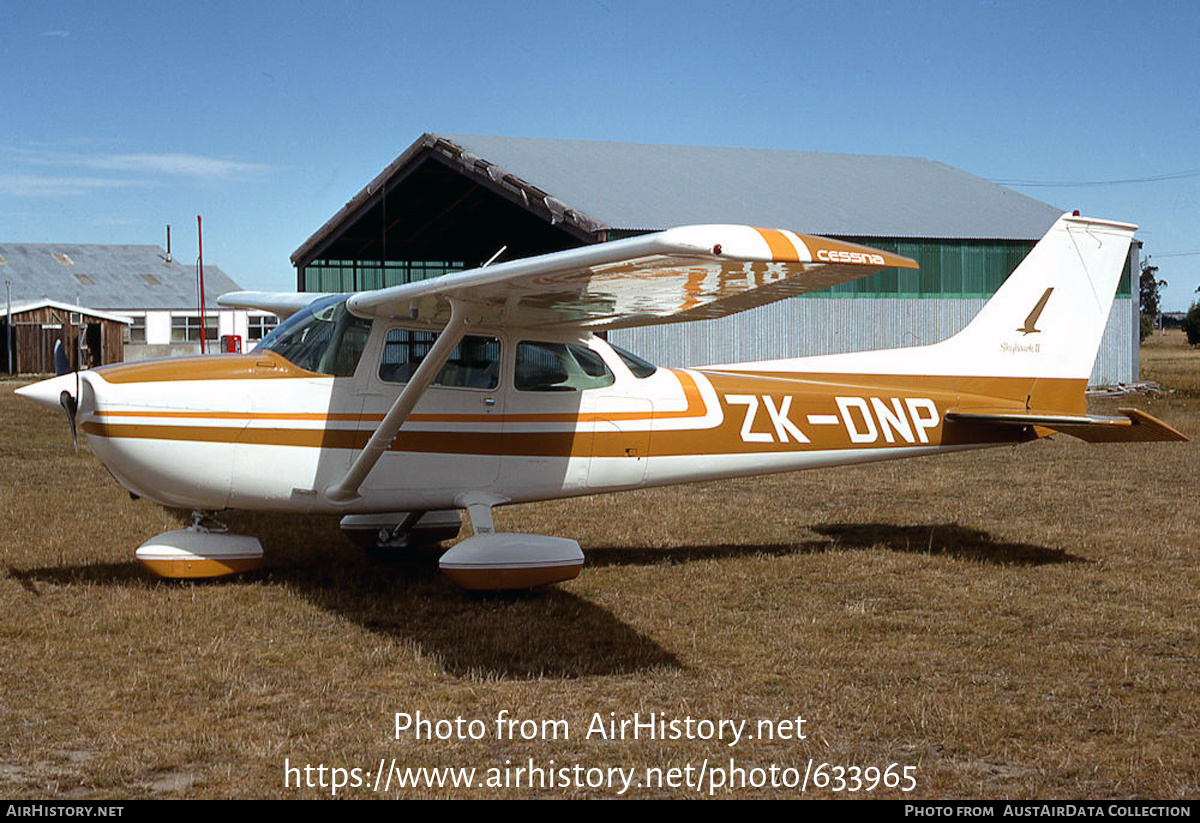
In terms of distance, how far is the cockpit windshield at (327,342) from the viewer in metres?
7.45

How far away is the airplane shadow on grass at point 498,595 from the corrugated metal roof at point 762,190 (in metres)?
15.2

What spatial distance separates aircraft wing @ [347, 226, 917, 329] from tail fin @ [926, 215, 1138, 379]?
292cm

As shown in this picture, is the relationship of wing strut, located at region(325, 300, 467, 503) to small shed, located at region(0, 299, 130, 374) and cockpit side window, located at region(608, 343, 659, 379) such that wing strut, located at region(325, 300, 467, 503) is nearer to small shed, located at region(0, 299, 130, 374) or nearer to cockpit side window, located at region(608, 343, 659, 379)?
cockpit side window, located at region(608, 343, 659, 379)

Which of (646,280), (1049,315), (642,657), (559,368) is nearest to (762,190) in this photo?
(1049,315)

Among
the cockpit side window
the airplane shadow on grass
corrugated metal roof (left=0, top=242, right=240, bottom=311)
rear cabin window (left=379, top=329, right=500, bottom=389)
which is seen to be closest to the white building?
corrugated metal roof (left=0, top=242, right=240, bottom=311)

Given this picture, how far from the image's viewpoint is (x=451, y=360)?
25.3ft

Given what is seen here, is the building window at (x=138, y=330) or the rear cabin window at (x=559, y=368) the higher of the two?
the building window at (x=138, y=330)

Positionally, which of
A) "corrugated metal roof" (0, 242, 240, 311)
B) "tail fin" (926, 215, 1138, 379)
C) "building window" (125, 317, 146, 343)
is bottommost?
"tail fin" (926, 215, 1138, 379)

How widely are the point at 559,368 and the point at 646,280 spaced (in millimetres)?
1971

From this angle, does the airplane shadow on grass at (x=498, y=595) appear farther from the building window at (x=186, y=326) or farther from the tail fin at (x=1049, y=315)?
the building window at (x=186, y=326)

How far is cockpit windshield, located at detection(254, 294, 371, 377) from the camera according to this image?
7.45 metres

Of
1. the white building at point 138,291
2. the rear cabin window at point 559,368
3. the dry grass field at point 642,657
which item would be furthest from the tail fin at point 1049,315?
the white building at point 138,291

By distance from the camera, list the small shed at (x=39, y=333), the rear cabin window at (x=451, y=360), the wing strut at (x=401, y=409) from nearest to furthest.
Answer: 1. the wing strut at (x=401, y=409)
2. the rear cabin window at (x=451, y=360)
3. the small shed at (x=39, y=333)

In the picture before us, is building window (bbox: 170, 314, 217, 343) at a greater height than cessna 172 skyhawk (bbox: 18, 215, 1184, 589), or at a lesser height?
greater
